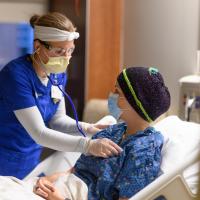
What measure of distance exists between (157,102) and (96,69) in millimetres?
1222

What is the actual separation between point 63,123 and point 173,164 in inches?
24.8

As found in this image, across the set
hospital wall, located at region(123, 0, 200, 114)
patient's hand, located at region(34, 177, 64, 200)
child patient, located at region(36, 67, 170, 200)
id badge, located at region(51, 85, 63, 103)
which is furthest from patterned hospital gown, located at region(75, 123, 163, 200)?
hospital wall, located at region(123, 0, 200, 114)

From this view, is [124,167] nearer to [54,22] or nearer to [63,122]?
[63,122]

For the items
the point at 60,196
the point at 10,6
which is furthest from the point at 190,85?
the point at 10,6

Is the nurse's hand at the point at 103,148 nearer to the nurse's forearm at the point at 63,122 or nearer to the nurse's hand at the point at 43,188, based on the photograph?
the nurse's hand at the point at 43,188

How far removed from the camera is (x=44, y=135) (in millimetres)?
1753

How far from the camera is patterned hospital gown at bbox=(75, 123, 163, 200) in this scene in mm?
1559

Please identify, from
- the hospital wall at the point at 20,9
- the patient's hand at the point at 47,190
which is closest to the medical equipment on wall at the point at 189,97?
the patient's hand at the point at 47,190

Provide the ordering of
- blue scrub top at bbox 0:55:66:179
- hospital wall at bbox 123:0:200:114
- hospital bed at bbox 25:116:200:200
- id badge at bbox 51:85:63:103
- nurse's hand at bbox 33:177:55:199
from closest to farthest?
1. hospital bed at bbox 25:116:200:200
2. nurse's hand at bbox 33:177:55:199
3. blue scrub top at bbox 0:55:66:179
4. id badge at bbox 51:85:63:103
5. hospital wall at bbox 123:0:200:114

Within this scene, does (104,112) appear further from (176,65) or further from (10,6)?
(10,6)

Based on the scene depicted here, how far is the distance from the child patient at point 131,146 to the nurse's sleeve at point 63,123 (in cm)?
26

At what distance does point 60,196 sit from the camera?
1656mm

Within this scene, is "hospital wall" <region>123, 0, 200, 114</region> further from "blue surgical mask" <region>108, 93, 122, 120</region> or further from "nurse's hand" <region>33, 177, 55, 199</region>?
"nurse's hand" <region>33, 177, 55, 199</region>

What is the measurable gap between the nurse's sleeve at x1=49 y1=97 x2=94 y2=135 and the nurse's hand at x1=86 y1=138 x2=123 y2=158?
335 mm
